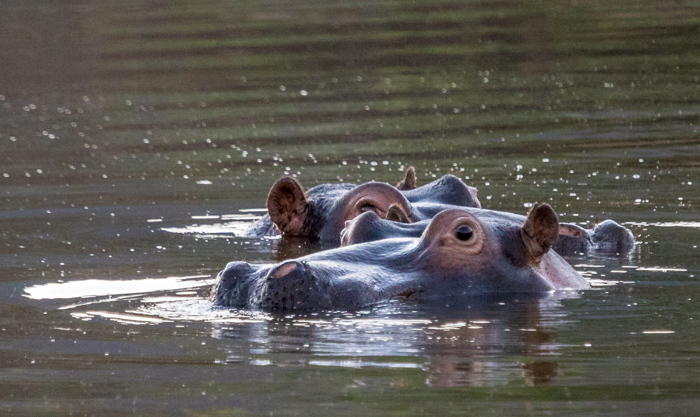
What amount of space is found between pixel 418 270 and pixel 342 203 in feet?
10.1

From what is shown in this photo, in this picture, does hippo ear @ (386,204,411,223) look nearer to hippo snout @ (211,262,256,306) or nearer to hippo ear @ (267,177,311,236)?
hippo ear @ (267,177,311,236)

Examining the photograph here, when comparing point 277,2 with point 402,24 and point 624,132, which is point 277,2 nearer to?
point 402,24

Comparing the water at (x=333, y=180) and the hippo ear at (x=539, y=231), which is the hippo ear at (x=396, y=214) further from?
the hippo ear at (x=539, y=231)

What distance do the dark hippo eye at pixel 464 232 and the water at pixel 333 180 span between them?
0.32m

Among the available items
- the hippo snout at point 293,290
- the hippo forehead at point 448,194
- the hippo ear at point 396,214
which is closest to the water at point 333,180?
the hippo snout at point 293,290

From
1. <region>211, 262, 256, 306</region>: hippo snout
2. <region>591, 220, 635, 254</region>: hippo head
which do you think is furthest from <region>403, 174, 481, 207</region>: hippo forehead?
<region>211, 262, 256, 306</region>: hippo snout

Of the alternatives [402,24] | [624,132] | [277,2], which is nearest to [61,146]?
[624,132]

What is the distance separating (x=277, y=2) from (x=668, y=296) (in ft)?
96.2

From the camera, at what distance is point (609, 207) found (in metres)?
11.2

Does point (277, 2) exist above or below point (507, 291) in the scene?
above

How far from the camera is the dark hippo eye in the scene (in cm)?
712

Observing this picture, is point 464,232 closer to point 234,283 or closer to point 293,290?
point 293,290

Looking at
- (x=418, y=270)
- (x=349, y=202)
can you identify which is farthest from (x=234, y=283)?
(x=349, y=202)

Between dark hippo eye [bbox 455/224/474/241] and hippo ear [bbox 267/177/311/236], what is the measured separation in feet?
11.7
